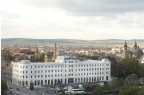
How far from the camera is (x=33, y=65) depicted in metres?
22.6

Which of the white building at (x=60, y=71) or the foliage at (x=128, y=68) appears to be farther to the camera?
the foliage at (x=128, y=68)

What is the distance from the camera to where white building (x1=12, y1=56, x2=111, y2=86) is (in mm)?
22562

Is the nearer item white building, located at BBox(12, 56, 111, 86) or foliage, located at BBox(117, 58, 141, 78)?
white building, located at BBox(12, 56, 111, 86)

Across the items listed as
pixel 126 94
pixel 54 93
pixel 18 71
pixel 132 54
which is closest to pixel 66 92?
pixel 54 93

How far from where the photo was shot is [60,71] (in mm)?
23641

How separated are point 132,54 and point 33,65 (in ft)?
55.7

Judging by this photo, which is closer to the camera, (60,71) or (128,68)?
(60,71)

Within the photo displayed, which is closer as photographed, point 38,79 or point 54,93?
point 54,93

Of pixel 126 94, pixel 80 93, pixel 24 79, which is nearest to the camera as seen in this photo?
pixel 126 94

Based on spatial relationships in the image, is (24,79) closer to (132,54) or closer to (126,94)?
(126,94)

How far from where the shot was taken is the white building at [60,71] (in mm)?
22562

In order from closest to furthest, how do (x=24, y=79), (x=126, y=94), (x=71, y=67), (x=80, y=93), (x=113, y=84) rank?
1. (x=126, y=94)
2. (x=80, y=93)
3. (x=113, y=84)
4. (x=24, y=79)
5. (x=71, y=67)

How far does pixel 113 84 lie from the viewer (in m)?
18.9

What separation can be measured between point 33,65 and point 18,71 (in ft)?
3.97
